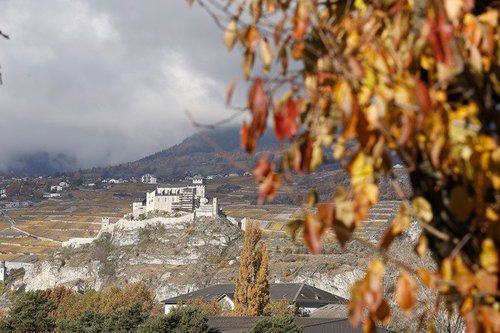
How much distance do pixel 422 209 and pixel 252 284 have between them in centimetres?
4827

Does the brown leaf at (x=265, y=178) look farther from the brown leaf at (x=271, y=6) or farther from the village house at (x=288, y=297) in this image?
the village house at (x=288, y=297)

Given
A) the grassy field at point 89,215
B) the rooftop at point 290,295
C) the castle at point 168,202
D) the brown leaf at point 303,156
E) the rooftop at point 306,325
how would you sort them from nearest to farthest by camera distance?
the brown leaf at point 303,156, the rooftop at point 306,325, the rooftop at point 290,295, the castle at point 168,202, the grassy field at point 89,215

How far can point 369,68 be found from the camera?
2119 millimetres

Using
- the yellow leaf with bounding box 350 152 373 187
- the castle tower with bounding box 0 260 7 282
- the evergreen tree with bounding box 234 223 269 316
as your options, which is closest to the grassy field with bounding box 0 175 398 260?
the castle tower with bounding box 0 260 7 282

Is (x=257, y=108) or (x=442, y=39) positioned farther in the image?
(x=257, y=108)

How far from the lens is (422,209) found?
2.12 metres

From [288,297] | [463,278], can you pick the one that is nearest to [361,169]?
[463,278]

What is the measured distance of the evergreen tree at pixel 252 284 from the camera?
47906mm

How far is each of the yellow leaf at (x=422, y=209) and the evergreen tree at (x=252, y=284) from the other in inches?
1798

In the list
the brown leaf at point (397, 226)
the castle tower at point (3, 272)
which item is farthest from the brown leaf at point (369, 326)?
the castle tower at point (3, 272)

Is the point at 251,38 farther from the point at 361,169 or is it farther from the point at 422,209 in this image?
the point at 422,209

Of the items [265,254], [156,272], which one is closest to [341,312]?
[265,254]

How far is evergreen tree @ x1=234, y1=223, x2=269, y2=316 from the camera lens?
157ft

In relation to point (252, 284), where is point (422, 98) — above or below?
above
